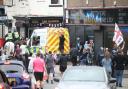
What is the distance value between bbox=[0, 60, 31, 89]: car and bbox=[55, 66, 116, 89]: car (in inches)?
63.6

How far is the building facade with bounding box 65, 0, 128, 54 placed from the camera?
4253 centimetres

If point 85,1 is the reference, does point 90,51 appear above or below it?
below

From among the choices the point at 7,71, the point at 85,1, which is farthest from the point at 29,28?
the point at 7,71

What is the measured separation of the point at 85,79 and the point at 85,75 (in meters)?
0.29

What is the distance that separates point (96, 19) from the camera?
A: 4378 centimetres

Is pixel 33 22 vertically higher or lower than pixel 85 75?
lower

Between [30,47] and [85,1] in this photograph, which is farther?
[85,1]

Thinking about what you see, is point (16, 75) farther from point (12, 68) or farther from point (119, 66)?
point (119, 66)

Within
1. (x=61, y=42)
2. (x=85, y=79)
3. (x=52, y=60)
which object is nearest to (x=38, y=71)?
(x=85, y=79)

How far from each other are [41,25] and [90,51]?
17.3 metres

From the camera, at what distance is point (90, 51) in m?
38.2

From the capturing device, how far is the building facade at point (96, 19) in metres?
42.5

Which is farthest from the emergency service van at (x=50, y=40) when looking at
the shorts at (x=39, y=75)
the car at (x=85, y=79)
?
the car at (x=85, y=79)

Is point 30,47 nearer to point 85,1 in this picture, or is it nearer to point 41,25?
point 85,1
